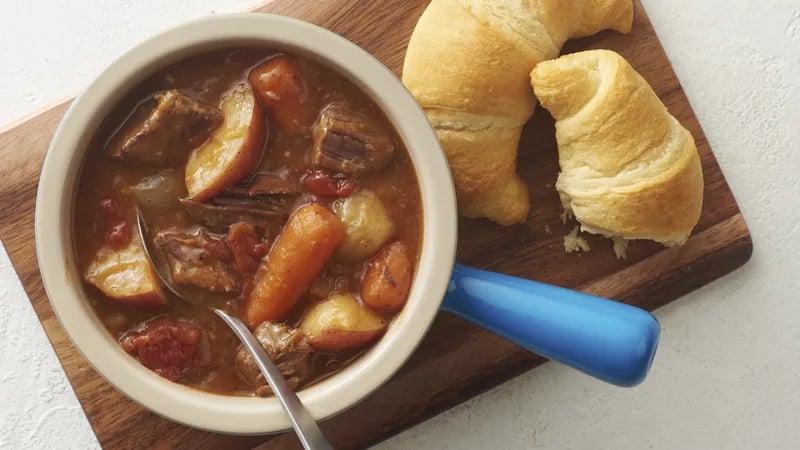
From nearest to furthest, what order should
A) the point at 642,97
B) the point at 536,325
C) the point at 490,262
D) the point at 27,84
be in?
the point at 536,325, the point at 642,97, the point at 490,262, the point at 27,84

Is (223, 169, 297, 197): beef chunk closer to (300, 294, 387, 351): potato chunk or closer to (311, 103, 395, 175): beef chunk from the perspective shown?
(311, 103, 395, 175): beef chunk

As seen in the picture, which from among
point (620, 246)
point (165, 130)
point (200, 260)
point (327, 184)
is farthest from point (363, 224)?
point (620, 246)

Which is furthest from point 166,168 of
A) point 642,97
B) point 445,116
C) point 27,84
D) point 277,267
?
point 642,97

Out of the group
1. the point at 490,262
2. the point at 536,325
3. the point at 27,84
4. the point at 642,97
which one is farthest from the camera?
the point at 27,84

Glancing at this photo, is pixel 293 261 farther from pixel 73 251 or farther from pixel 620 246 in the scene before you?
pixel 620 246

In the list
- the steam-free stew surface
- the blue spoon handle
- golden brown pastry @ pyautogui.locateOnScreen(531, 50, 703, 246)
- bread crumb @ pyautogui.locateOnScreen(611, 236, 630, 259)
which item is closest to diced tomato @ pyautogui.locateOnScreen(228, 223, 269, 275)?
the steam-free stew surface

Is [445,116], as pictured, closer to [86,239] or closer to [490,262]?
[490,262]

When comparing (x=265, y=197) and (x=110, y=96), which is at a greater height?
(x=110, y=96)
